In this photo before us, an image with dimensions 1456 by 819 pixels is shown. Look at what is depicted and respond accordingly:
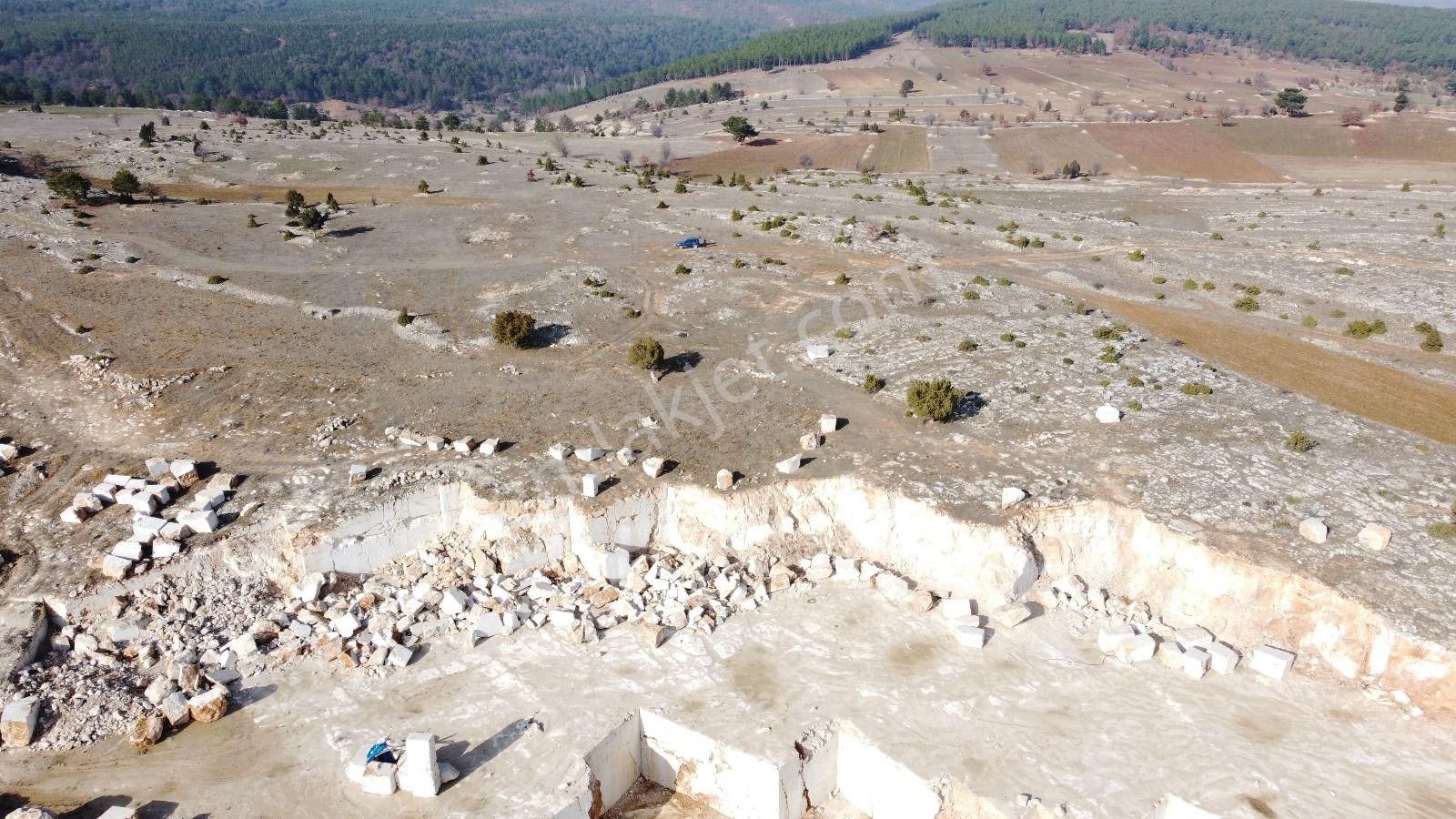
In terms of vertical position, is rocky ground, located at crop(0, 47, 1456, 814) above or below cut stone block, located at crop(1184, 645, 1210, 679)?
above

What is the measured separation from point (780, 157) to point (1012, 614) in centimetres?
11055

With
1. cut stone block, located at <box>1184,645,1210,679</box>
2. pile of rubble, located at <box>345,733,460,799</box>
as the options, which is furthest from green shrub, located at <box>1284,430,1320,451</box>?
pile of rubble, located at <box>345,733,460,799</box>

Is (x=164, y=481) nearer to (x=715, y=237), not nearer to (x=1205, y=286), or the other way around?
(x=715, y=237)

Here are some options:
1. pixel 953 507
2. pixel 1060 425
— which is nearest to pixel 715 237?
pixel 1060 425

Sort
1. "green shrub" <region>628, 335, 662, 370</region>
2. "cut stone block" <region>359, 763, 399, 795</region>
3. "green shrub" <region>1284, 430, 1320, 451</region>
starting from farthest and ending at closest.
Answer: "green shrub" <region>628, 335, 662, 370</region>, "green shrub" <region>1284, 430, 1320, 451</region>, "cut stone block" <region>359, 763, 399, 795</region>

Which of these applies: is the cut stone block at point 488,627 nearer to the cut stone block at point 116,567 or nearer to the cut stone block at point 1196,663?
the cut stone block at point 116,567

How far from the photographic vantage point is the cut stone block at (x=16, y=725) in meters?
23.3

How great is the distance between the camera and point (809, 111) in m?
167

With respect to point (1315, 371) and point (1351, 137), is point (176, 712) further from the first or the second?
point (1351, 137)

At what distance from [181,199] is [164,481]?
59.8 metres

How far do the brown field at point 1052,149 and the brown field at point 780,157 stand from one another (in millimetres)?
14612

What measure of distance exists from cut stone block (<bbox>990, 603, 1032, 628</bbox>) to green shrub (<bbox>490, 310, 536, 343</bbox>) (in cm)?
2830

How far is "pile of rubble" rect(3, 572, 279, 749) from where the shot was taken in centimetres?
2427

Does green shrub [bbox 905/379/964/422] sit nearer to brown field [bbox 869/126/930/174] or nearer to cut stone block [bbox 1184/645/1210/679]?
cut stone block [bbox 1184/645/1210/679]
